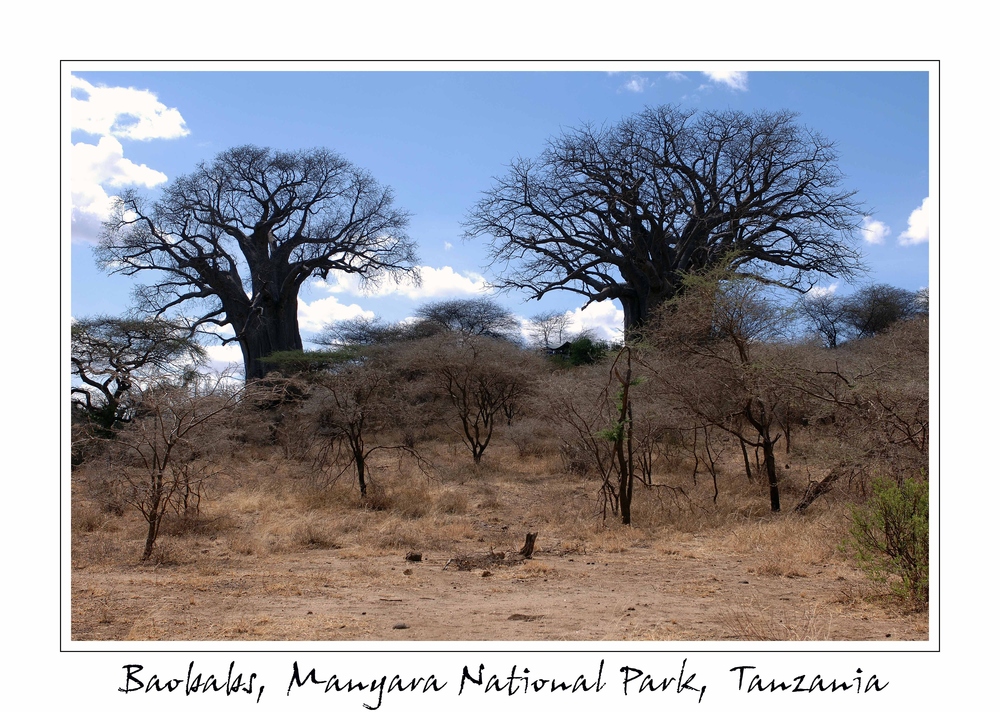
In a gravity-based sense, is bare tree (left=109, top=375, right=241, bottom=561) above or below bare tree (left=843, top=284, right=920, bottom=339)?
below

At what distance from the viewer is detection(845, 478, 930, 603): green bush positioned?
498 cm

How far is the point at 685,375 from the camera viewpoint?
10.5 metres

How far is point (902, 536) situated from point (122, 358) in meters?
14.8

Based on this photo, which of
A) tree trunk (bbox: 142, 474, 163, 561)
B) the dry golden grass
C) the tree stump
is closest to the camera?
the dry golden grass

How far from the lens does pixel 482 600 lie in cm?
580

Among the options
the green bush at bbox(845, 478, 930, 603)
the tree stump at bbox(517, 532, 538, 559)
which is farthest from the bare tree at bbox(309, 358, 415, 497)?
the green bush at bbox(845, 478, 930, 603)

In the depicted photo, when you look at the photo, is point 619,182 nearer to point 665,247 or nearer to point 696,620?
point 665,247

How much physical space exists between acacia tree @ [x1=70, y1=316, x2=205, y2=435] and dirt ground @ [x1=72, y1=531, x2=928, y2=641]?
2847 millimetres

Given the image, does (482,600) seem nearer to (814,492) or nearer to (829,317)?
(814,492)

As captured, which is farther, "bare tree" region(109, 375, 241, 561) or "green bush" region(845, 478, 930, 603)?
"bare tree" region(109, 375, 241, 561)

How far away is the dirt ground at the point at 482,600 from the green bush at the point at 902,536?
0.76 ft

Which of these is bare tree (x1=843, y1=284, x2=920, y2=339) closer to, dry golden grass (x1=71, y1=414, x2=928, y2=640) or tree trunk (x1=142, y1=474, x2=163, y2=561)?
dry golden grass (x1=71, y1=414, x2=928, y2=640)

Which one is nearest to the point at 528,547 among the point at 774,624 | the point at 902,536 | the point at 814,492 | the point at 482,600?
the point at 482,600
